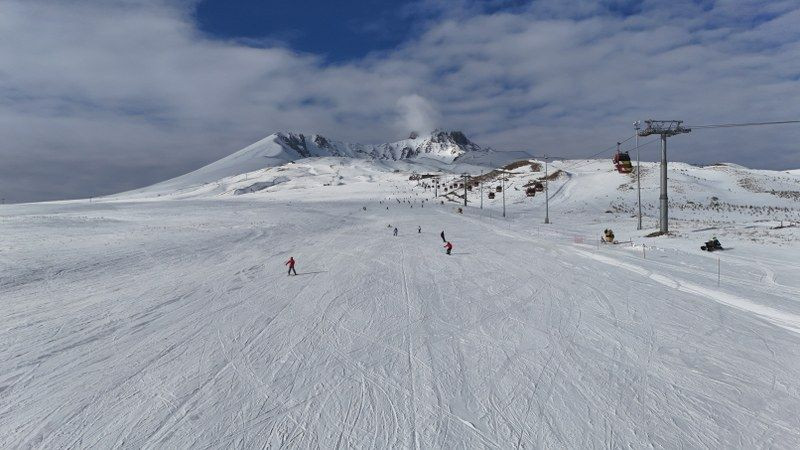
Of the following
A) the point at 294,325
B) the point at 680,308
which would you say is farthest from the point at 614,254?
the point at 294,325

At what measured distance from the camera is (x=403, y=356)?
7914 mm

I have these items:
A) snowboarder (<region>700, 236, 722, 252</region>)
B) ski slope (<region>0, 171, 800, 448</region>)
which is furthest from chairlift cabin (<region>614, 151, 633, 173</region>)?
ski slope (<region>0, 171, 800, 448</region>)

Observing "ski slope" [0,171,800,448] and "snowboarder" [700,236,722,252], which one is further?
"snowboarder" [700,236,722,252]

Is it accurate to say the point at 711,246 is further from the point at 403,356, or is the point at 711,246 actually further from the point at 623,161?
the point at 403,356

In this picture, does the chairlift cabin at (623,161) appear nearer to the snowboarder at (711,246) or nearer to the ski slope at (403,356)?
the snowboarder at (711,246)

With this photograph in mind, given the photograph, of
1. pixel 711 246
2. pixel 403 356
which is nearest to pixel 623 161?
pixel 711 246

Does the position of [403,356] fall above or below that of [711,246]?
above

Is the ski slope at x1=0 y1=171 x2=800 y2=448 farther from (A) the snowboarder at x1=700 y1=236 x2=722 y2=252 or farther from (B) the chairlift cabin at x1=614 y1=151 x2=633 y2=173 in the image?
(B) the chairlift cabin at x1=614 y1=151 x2=633 y2=173

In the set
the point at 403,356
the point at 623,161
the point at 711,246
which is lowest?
the point at 711,246

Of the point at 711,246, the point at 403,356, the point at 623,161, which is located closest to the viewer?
the point at 403,356

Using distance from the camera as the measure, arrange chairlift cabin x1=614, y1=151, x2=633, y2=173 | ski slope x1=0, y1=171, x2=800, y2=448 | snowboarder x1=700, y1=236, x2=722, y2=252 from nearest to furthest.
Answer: ski slope x1=0, y1=171, x2=800, y2=448, snowboarder x1=700, y1=236, x2=722, y2=252, chairlift cabin x1=614, y1=151, x2=633, y2=173

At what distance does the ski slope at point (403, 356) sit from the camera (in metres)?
5.61

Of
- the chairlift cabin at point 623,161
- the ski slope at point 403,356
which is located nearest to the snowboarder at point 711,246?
the ski slope at point 403,356

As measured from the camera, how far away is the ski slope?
5.61 meters
